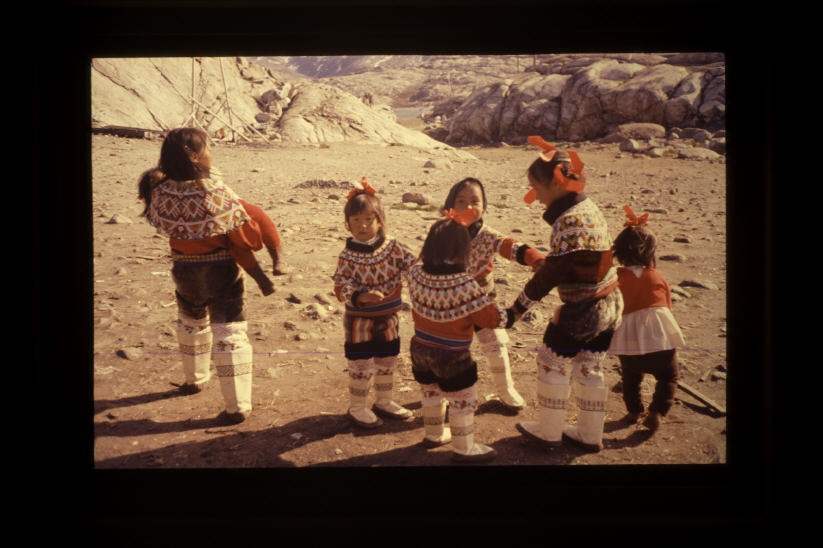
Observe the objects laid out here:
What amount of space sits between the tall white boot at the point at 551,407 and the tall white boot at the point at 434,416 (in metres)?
0.49

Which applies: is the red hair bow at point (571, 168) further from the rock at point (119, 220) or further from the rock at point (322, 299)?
the rock at point (119, 220)

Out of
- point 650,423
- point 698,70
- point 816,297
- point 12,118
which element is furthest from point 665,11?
point 12,118

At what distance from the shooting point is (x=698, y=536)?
3.34 m

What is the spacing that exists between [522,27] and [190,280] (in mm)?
2182

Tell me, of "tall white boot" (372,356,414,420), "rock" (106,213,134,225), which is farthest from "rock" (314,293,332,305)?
"rock" (106,213,134,225)

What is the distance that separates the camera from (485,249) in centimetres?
321

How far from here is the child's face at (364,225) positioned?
3.08m

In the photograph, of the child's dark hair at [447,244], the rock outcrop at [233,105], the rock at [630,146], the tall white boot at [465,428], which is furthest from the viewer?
the rock at [630,146]

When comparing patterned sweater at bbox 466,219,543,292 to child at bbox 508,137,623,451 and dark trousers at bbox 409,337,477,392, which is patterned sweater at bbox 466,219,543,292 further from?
dark trousers at bbox 409,337,477,392

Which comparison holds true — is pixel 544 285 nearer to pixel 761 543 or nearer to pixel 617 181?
pixel 617 181

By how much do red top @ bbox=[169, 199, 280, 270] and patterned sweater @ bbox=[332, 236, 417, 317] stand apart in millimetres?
434

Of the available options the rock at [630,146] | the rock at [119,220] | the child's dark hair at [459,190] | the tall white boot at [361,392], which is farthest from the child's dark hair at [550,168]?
the rock at [119,220]

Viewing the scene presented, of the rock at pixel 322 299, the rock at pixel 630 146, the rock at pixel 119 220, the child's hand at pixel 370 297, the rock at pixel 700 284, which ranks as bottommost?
the rock at pixel 322 299

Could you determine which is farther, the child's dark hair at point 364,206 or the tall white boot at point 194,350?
the tall white boot at point 194,350
